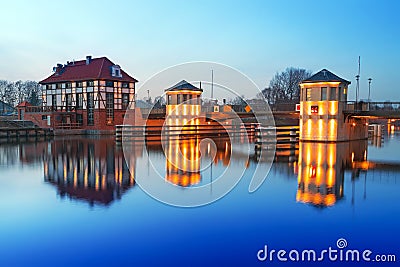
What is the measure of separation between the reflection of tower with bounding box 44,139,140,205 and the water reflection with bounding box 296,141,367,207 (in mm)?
4463

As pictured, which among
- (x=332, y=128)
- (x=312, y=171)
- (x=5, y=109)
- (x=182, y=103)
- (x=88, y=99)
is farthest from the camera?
(x=5, y=109)

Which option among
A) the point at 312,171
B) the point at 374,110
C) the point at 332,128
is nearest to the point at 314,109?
the point at 332,128

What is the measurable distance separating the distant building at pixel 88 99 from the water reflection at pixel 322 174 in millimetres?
19045

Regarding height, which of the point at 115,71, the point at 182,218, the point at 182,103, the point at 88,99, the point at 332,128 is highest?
the point at 115,71

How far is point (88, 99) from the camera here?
30.3 m

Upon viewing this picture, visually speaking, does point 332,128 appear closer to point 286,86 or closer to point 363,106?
point 363,106

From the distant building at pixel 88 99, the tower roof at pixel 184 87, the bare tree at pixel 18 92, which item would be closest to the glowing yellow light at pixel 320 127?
the tower roof at pixel 184 87

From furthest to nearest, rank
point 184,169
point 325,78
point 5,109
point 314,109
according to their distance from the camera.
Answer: point 5,109, point 314,109, point 325,78, point 184,169

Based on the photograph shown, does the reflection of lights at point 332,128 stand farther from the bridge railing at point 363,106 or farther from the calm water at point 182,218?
the calm water at point 182,218

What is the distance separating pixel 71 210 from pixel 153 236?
215cm

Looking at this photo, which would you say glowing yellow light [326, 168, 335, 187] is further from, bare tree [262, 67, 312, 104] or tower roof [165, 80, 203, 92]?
bare tree [262, 67, 312, 104]

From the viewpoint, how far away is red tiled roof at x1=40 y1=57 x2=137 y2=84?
3016 cm

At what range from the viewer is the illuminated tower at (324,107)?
19.6 metres

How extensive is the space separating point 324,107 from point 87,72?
21207 mm
